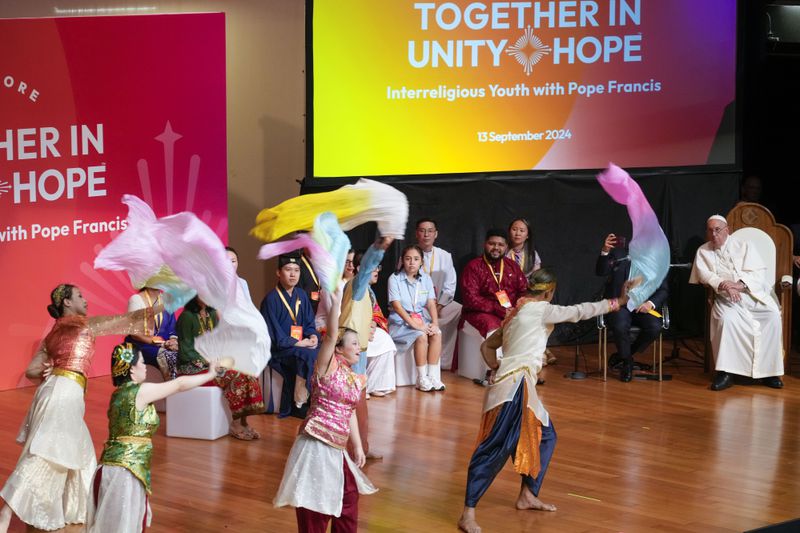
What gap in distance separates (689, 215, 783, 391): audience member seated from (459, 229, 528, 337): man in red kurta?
4.97 feet

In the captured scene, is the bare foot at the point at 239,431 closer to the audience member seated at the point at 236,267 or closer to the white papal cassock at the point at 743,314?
the audience member seated at the point at 236,267

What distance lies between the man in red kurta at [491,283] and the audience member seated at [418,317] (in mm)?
321

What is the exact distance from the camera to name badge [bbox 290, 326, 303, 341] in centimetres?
827

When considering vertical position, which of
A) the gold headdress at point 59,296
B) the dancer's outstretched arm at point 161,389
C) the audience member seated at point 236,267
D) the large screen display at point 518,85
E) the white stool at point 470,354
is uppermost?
the large screen display at point 518,85

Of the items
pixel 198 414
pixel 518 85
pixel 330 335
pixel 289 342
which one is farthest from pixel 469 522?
pixel 518 85

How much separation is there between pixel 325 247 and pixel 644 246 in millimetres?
1747

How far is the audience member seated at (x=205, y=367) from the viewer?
299 inches

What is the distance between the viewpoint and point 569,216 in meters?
10.7

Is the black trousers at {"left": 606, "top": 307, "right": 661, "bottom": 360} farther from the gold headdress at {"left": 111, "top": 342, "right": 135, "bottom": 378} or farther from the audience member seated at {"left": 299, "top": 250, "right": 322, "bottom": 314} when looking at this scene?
the gold headdress at {"left": 111, "top": 342, "right": 135, "bottom": 378}

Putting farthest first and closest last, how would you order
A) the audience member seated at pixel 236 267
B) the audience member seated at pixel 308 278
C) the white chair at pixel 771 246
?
the white chair at pixel 771 246
the audience member seated at pixel 308 278
the audience member seated at pixel 236 267

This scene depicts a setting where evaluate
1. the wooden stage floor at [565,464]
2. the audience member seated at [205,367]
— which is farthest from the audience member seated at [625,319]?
the audience member seated at [205,367]

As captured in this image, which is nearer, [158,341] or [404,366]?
[158,341]

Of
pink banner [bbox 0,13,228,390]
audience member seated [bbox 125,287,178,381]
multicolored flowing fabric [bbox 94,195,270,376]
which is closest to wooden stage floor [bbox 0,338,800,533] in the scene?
audience member seated [bbox 125,287,178,381]

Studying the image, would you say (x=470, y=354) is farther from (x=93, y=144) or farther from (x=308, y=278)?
(x=93, y=144)
